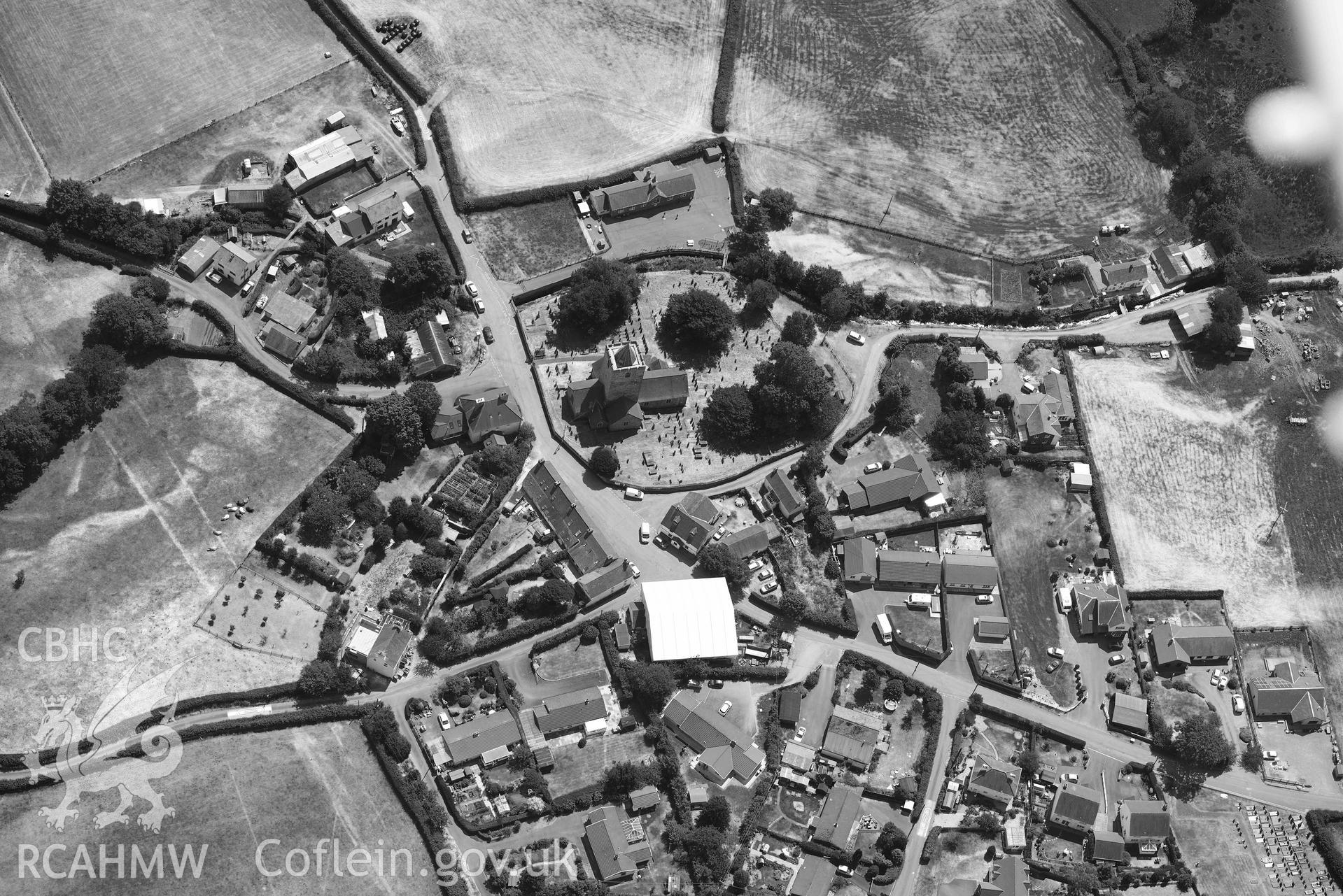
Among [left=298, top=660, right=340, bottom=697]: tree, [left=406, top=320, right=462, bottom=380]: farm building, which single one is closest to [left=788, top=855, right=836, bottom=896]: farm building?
[left=298, top=660, right=340, bottom=697]: tree

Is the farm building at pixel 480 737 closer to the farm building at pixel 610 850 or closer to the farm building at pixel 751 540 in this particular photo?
the farm building at pixel 610 850

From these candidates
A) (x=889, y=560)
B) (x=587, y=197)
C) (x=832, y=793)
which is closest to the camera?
(x=832, y=793)

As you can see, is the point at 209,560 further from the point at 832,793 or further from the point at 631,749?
the point at 832,793

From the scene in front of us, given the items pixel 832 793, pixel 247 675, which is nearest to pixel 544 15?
pixel 247 675

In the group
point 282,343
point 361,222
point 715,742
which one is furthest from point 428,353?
point 715,742

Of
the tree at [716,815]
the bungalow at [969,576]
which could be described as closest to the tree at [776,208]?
the bungalow at [969,576]

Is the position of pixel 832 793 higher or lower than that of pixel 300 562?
lower

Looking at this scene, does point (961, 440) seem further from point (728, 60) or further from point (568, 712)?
point (728, 60)
